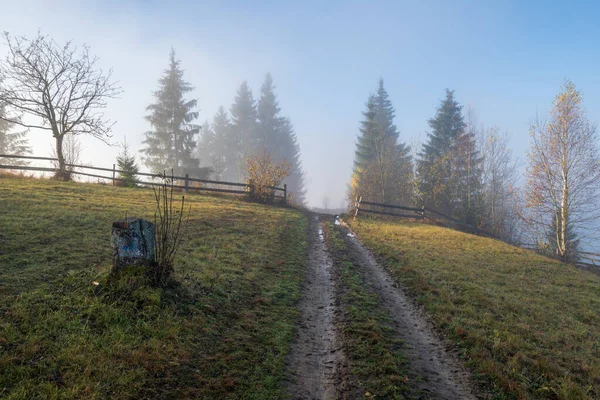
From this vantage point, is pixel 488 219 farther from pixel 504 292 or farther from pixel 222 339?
pixel 222 339

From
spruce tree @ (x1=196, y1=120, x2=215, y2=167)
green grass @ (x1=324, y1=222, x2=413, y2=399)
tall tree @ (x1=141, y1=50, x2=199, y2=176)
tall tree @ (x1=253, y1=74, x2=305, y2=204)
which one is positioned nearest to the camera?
green grass @ (x1=324, y1=222, x2=413, y2=399)

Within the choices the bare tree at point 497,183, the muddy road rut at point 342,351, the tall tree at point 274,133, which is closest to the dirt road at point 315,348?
the muddy road rut at point 342,351

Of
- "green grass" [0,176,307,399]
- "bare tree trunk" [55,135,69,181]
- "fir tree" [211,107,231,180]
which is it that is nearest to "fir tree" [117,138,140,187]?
"bare tree trunk" [55,135,69,181]

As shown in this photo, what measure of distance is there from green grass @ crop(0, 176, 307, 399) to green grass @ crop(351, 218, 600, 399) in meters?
3.35

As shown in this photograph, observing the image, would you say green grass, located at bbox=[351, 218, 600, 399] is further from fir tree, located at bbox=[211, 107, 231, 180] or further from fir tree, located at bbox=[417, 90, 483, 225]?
fir tree, located at bbox=[211, 107, 231, 180]

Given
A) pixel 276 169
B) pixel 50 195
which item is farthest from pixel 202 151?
pixel 50 195

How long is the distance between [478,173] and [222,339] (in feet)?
94.9

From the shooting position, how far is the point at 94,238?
8766mm

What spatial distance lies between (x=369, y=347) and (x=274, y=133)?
56.0 metres

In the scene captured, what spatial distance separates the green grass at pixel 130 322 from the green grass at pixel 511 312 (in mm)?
3346

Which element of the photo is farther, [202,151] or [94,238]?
[202,151]

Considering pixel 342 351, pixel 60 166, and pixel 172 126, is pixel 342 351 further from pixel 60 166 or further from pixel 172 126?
pixel 172 126

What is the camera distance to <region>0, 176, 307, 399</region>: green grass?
3.73 metres

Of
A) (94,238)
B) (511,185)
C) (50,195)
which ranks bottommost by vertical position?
(94,238)
